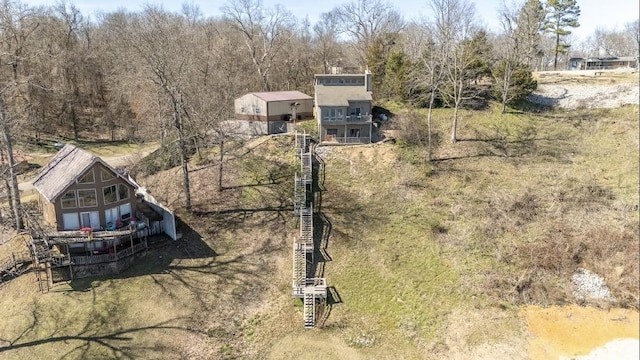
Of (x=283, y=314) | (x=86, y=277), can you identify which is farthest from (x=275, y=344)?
(x=86, y=277)

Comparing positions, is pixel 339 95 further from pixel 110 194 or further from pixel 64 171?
pixel 64 171

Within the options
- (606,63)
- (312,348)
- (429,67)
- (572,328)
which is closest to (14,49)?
(429,67)

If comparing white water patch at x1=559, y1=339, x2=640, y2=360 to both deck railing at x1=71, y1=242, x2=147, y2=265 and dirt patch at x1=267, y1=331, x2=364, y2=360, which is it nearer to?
dirt patch at x1=267, y1=331, x2=364, y2=360

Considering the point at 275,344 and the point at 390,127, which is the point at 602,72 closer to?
the point at 390,127

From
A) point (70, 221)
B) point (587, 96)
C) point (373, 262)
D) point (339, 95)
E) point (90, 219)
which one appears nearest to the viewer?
point (70, 221)

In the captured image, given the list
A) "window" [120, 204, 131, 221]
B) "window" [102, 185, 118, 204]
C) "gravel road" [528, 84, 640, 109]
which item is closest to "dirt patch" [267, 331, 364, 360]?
"window" [120, 204, 131, 221]

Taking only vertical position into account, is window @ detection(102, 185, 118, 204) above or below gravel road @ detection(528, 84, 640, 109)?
below
